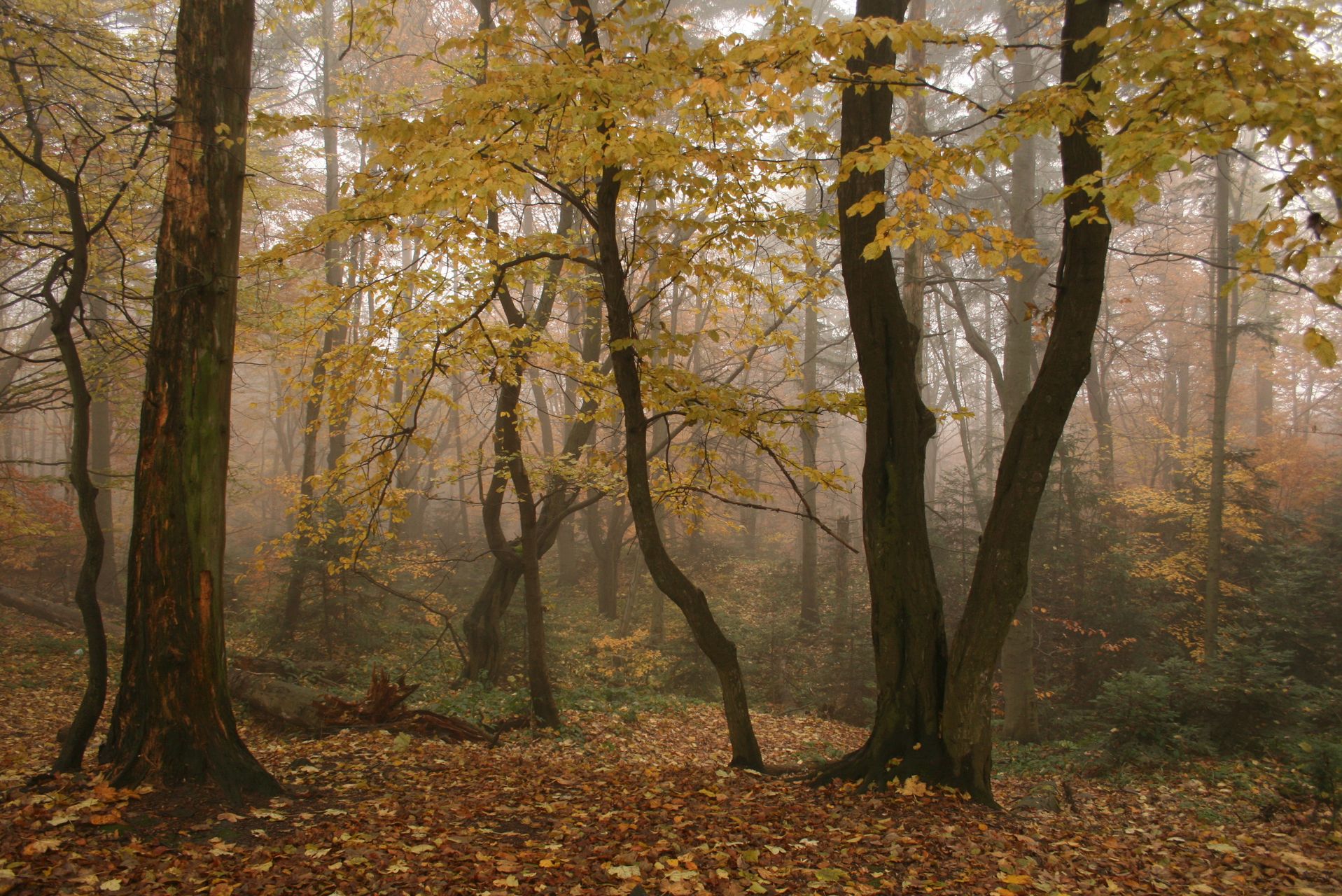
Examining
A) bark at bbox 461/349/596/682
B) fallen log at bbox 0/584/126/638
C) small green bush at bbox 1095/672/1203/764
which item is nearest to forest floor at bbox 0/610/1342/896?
small green bush at bbox 1095/672/1203/764

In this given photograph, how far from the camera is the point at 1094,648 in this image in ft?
38.3

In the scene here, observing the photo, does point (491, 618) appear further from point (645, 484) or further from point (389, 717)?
point (645, 484)

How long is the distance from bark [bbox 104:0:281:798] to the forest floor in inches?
12.3

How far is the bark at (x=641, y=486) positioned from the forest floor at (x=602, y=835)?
481 mm

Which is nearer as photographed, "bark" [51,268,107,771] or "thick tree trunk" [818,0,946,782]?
"bark" [51,268,107,771]

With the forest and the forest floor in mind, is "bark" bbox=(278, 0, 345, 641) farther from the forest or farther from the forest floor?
the forest floor

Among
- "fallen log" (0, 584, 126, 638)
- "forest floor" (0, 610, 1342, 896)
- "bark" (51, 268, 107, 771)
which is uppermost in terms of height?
"bark" (51, 268, 107, 771)

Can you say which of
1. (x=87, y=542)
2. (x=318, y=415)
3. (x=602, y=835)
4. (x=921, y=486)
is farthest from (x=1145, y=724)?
(x=318, y=415)

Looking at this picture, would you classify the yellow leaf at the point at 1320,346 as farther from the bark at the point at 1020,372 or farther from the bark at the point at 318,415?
the bark at the point at 318,415

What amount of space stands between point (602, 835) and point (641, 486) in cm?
256

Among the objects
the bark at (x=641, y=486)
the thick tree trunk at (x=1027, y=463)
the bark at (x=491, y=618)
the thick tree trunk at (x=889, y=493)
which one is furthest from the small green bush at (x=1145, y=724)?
the bark at (x=491, y=618)

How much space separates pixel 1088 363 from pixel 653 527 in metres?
3.33

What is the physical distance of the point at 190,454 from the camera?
179 inches

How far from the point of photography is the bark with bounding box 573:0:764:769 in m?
5.61
